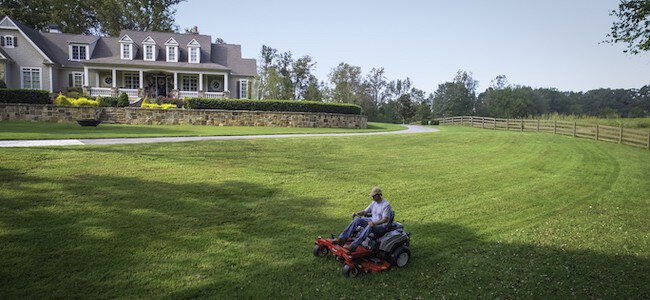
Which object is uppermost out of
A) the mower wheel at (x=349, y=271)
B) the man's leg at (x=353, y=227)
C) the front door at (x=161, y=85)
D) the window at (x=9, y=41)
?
the window at (x=9, y=41)

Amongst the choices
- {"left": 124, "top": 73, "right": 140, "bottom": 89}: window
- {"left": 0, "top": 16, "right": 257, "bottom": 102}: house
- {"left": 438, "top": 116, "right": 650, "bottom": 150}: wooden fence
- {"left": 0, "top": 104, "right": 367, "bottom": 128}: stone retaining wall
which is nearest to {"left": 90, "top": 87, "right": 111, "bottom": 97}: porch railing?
{"left": 0, "top": 16, "right": 257, "bottom": 102}: house

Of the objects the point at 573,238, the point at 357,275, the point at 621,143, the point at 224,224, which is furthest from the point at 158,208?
the point at 621,143

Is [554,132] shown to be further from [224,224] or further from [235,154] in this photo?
[224,224]

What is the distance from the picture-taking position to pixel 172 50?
37.0m

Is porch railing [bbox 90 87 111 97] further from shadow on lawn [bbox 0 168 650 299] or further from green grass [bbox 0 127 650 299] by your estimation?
shadow on lawn [bbox 0 168 650 299]

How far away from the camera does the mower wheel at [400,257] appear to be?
20.1 ft

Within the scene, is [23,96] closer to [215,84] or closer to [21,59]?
[21,59]

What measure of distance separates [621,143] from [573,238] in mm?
20754

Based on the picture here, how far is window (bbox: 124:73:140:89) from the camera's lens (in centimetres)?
3708

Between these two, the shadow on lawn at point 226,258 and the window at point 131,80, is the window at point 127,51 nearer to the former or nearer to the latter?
the window at point 131,80

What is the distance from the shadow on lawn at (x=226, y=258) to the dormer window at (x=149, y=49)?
3087 centimetres

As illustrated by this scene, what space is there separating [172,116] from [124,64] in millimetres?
13591

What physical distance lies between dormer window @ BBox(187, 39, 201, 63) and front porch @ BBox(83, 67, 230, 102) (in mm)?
1295

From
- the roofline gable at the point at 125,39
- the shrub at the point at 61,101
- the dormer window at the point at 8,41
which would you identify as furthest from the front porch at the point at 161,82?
the shrub at the point at 61,101
